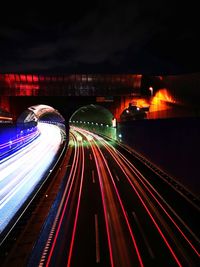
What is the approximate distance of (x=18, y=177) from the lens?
114 ft

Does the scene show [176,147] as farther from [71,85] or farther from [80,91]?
[71,85]

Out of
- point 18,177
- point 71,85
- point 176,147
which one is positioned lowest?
point 18,177

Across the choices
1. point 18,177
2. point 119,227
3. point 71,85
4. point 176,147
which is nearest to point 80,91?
point 71,85

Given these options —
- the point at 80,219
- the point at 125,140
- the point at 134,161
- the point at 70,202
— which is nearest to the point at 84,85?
the point at 125,140

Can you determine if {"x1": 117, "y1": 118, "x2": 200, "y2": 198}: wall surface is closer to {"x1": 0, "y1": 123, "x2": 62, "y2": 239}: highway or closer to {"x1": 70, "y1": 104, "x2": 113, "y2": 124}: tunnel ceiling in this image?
{"x1": 0, "y1": 123, "x2": 62, "y2": 239}: highway

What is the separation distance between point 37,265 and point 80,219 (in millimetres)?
6381

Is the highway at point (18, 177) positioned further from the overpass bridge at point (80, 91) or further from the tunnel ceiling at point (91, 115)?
the tunnel ceiling at point (91, 115)

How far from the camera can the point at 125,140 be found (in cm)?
6059

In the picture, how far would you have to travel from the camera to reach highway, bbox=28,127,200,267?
1536 centimetres

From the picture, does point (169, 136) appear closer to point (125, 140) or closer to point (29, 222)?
point (29, 222)

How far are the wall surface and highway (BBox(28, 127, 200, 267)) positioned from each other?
1721 millimetres

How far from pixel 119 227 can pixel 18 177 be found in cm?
1889

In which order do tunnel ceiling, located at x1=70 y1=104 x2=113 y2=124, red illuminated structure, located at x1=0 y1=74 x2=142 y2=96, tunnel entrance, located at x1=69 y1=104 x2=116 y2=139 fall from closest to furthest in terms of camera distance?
1. red illuminated structure, located at x1=0 y1=74 x2=142 y2=96
2. tunnel entrance, located at x1=69 y1=104 x2=116 y2=139
3. tunnel ceiling, located at x1=70 y1=104 x2=113 y2=124

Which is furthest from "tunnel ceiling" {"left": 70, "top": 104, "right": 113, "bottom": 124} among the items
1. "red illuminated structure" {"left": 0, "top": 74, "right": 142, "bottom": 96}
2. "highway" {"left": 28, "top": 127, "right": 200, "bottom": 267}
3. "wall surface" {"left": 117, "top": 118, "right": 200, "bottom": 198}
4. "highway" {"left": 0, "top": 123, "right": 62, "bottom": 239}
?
"highway" {"left": 28, "top": 127, "right": 200, "bottom": 267}
